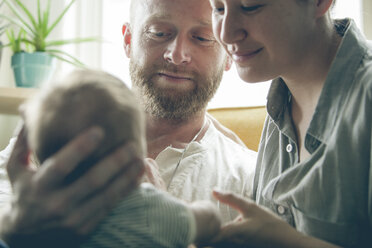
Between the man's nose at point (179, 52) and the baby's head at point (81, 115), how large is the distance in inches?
31.1

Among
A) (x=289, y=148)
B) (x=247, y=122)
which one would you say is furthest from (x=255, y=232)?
(x=247, y=122)

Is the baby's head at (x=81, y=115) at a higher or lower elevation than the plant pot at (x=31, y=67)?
higher

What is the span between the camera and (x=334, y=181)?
822 mm

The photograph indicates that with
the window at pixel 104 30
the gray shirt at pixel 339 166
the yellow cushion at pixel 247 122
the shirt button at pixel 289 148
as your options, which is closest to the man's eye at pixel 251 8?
the gray shirt at pixel 339 166

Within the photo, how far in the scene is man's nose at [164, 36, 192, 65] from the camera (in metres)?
1.41

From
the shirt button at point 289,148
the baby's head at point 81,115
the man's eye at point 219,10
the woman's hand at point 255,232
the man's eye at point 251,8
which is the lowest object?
the woman's hand at point 255,232

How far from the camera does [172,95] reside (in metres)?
1.50

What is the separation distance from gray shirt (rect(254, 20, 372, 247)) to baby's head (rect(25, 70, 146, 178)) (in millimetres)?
456

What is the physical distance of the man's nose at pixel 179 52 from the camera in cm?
141

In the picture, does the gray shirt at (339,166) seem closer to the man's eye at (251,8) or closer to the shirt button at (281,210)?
the shirt button at (281,210)

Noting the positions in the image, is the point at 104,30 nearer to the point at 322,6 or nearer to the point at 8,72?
the point at 8,72

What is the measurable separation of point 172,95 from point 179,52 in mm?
185

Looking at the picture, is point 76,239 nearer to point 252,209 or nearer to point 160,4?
point 252,209

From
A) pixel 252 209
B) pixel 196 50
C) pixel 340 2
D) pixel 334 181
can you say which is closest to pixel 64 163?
pixel 252 209
